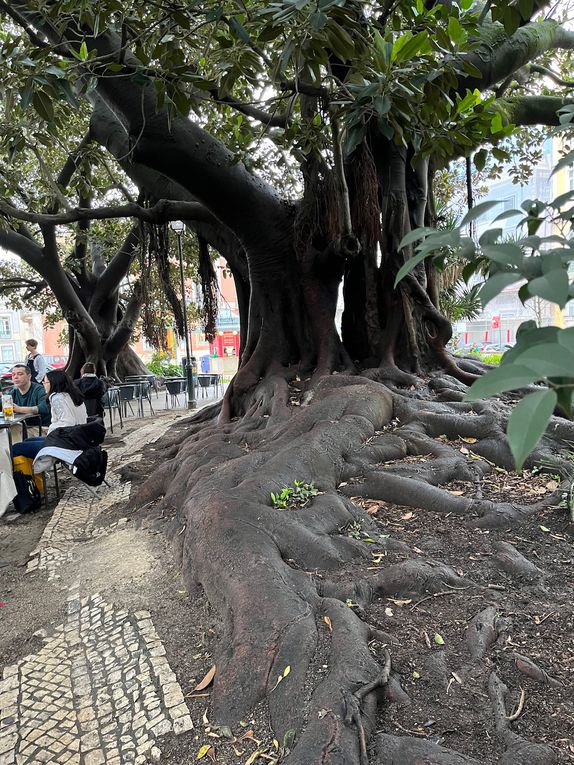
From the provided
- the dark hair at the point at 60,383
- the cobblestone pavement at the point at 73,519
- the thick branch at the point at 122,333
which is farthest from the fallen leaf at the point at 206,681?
the thick branch at the point at 122,333

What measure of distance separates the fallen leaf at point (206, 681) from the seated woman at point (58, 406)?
11.8ft

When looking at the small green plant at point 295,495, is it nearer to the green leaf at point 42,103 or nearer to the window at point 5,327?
the green leaf at point 42,103

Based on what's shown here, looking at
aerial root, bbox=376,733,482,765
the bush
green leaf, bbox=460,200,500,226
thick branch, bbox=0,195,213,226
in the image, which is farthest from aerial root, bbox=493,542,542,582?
the bush

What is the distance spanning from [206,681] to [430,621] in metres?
0.94

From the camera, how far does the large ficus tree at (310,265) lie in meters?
2.05

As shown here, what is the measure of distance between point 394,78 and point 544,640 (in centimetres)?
253

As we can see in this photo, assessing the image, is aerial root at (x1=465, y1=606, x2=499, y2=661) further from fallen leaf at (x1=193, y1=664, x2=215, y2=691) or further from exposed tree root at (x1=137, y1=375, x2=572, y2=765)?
fallen leaf at (x1=193, y1=664, x2=215, y2=691)

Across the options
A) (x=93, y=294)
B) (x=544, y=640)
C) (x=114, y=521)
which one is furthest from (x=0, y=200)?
(x=93, y=294)

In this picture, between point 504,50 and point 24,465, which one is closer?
point 24,465

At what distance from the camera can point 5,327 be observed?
3703cm

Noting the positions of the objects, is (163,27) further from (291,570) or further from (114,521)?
(114,521)

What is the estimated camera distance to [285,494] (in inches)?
125

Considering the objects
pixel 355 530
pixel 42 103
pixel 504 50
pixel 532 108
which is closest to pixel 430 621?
pixel 355 530

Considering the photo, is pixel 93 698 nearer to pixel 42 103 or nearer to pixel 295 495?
pixel 295 495
